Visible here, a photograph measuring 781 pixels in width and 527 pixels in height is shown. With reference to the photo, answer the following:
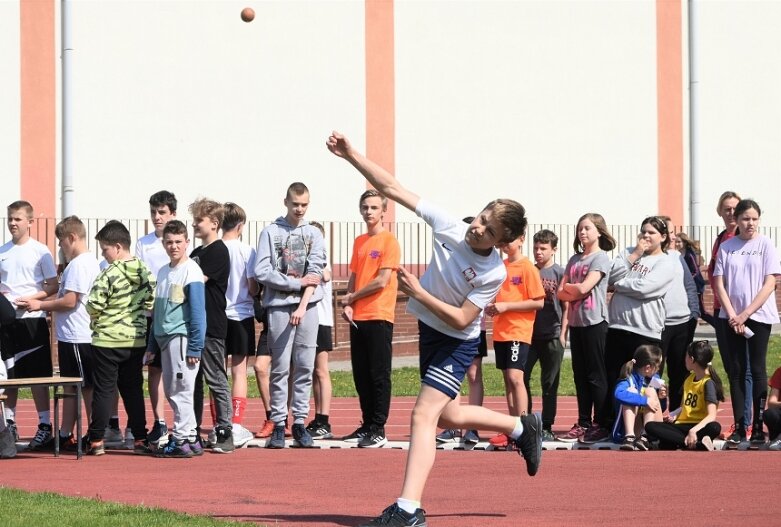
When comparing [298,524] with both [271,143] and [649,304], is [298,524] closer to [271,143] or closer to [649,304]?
[649,304]

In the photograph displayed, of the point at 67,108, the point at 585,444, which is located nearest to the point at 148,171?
the point at 67,108

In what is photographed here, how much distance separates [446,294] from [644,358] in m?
3.84

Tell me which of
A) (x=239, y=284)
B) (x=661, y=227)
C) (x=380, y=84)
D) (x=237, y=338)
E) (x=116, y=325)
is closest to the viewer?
(x=116, y=325)

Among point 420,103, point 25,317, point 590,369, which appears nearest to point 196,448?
point 25,317

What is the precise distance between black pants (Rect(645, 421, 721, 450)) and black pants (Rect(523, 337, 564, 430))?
1.05 m

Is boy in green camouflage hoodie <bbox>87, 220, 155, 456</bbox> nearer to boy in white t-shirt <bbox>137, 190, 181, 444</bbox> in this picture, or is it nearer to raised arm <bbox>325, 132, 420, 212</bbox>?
boy in white t-shirt <bbox>137, 190, 181, 444</bbox>

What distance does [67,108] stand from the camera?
22859mm

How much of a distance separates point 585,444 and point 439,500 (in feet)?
10.3

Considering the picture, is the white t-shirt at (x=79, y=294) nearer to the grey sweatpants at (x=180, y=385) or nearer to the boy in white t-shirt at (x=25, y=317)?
the boy in white t-shirt at (x=25, y=317)

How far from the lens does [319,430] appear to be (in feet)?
37.2

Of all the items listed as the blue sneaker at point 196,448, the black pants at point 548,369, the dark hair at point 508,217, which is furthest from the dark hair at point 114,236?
the dark hair at point 508,217

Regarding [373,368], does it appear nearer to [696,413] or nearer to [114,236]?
→ [114,236]

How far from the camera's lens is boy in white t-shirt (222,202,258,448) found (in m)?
11.0

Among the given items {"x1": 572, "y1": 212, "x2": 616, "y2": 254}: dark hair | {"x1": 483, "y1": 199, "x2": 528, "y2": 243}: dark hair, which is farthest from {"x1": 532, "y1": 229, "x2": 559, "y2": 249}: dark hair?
{"x1": 483, "y1": 199, "x2": 528, "y2": 243}: dark hair
